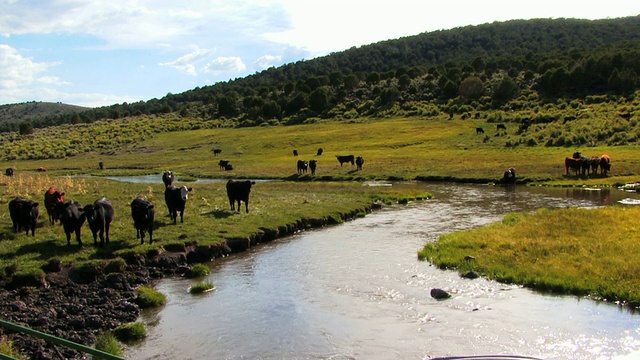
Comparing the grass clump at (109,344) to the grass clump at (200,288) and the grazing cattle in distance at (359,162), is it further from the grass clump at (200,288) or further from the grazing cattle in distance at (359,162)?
the grazing cattle in distance at (359,162)

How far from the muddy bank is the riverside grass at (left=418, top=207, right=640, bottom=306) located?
31.2 feet

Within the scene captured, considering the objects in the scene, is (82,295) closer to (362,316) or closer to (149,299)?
A: (149,299)

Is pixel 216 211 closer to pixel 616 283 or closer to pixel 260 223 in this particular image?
pixel 260 223

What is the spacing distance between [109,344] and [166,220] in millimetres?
12344

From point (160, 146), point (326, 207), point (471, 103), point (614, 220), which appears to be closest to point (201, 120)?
point (160, 146)

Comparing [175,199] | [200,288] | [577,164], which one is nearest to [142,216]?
[175,199]

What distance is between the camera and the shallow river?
11.9m

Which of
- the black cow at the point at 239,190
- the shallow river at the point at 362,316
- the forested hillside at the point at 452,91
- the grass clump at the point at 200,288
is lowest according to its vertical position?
the shallow river at the point at 362,316

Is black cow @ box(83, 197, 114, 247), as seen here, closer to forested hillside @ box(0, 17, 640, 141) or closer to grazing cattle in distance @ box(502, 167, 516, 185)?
grazing cattle in distance @ box(502, 167, 516, 185)

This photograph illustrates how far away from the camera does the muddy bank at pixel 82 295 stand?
1276 centimetres

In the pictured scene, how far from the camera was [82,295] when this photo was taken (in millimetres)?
15352

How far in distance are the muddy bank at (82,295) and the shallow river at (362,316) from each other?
919 millimetres

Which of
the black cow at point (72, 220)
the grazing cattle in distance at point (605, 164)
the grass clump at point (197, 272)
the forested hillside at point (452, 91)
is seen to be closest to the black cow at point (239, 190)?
the grass clump at point (197, 272)

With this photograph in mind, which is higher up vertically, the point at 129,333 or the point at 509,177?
the point at 129,333
